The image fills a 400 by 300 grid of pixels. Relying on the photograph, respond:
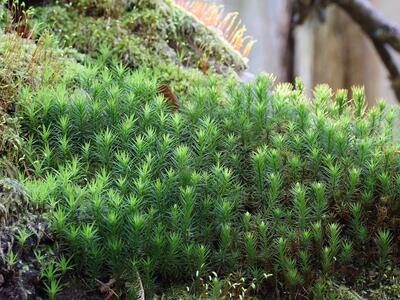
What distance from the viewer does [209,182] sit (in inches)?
123

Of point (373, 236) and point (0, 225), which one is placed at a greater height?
point (0, 225)

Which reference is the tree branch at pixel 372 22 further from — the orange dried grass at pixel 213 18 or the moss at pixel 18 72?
the moss at pixel 18 72

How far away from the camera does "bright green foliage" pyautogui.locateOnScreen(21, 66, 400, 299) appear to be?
9.36ft

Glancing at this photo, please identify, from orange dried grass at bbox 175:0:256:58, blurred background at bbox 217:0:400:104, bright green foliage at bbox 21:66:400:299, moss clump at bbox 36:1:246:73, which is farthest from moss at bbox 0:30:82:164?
blurred background at bbox 217:0:400:104

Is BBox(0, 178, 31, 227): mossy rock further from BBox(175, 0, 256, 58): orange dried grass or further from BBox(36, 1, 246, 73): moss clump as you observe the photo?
BBox(175, 0, 256, 58): orange dried grass

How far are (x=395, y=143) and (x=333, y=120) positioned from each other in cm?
42

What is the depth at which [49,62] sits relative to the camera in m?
3.90

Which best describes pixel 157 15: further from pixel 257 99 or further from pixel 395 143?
pixel 395 143

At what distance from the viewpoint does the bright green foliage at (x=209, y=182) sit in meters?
2.85

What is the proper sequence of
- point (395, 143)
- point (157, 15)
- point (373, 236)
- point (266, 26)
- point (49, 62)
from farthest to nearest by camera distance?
point (266, 26) → point (157, 15) → point (49, 62) → point (395, 143) → point (373, 236)

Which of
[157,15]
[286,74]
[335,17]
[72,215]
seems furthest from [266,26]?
[72,215]

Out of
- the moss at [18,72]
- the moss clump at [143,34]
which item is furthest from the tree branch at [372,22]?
the moss at [18,72]

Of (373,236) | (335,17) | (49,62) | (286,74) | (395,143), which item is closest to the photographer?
(373,236)

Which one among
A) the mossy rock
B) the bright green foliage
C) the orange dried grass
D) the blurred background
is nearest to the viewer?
the mossy rock
